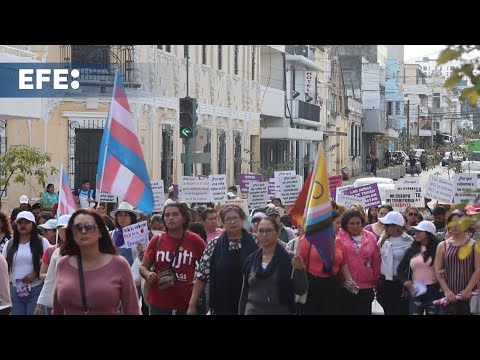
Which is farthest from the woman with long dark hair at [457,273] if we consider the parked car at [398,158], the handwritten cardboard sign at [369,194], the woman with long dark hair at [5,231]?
the parked car at [398,158]

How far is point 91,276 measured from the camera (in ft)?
25.0

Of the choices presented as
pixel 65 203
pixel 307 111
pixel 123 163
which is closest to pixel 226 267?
pixel 123 163

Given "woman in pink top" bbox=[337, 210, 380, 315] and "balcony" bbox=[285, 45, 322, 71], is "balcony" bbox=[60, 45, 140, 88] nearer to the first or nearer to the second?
"woman in pink top" bbox=[337, 210, 380, 315]

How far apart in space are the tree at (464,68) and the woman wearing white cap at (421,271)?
20.9 feet

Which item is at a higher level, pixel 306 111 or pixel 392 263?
pixel 306 111

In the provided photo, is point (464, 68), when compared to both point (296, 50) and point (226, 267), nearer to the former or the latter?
point (226, 267)

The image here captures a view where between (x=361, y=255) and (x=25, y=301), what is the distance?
3.21 metres

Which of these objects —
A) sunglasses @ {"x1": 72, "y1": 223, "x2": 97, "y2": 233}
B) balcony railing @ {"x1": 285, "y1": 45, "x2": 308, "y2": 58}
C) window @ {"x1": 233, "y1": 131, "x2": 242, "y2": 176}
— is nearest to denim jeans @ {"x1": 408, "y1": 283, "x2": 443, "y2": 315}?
sunglasses @ {"x1": 72, "y1": 223, "x2": 97, "y2": 233}
